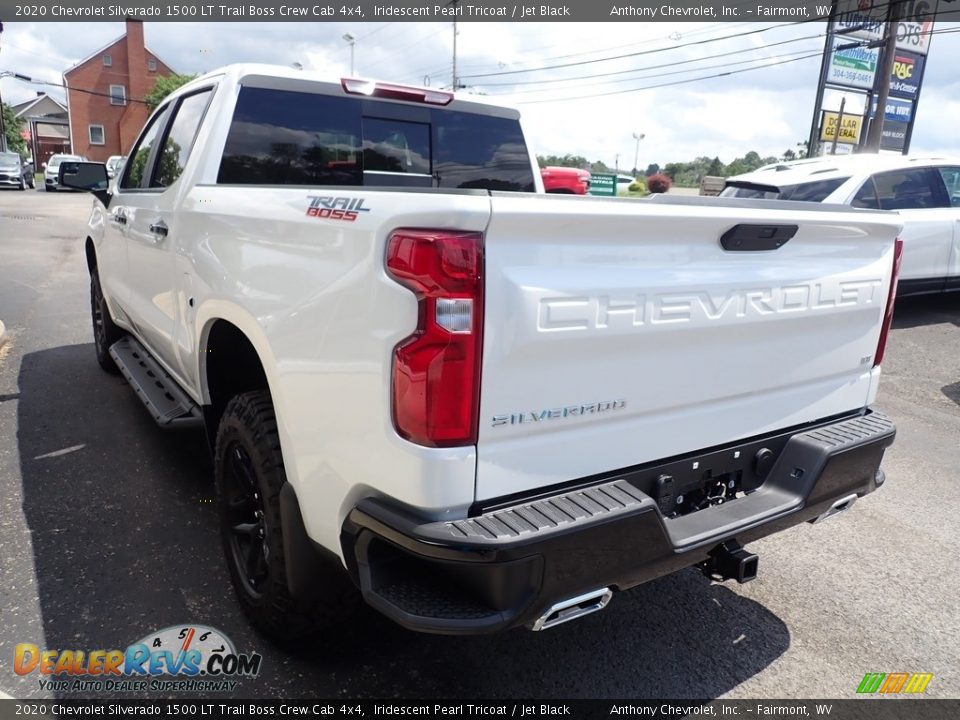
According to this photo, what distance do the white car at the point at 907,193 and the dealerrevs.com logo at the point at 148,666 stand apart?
6724 millimetres

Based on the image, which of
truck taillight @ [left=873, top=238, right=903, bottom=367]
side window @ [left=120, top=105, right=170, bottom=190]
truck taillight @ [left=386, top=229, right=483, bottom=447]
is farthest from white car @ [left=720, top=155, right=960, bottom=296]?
truck taillight @ [left=386, top=229, right=483, bottom=447]

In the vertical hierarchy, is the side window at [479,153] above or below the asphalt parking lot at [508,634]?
above

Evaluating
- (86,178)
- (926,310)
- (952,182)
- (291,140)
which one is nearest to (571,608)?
(291,140)

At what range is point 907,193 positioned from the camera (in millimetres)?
7914

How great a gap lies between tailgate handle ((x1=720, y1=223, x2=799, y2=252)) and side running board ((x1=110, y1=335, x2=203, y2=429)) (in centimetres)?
244

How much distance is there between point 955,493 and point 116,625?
448 cm

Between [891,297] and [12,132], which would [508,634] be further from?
[12,132]

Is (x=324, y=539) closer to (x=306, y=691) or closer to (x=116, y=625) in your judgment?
(x=306, y=691)

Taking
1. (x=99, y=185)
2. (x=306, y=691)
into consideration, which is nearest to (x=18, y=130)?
(x=99, y=185)

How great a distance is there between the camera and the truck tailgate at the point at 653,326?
6.00 ft

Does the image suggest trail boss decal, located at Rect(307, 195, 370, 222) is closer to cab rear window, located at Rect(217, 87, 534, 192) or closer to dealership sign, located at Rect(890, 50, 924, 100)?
cab rear window, located at Rect(217, 87, 534, 192)

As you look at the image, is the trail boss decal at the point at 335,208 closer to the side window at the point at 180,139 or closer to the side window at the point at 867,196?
the side window at the point at 180,139

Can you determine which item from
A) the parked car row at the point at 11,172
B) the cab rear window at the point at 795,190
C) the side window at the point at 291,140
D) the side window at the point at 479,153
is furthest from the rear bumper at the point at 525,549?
the parked car row at the point at 11,172

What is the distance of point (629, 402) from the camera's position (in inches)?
82.8
